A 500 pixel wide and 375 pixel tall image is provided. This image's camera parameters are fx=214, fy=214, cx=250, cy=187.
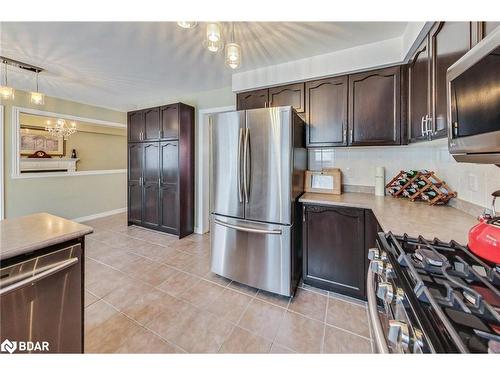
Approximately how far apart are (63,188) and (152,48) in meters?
3.61

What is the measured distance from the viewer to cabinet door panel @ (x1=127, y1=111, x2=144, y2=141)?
12.7 ft

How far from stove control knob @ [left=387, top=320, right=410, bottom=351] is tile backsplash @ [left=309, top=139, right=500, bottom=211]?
4.43 ft

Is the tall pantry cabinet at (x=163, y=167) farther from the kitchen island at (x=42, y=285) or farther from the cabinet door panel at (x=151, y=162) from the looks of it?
the kitchen island at (x=42, y=285)

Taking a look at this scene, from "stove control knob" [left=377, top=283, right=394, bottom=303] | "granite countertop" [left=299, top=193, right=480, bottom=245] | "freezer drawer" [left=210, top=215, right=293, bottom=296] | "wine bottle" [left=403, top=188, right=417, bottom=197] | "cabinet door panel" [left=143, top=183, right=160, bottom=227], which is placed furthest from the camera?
"cabinet door panel" [left=143, top=183, right=160, bottom=227]

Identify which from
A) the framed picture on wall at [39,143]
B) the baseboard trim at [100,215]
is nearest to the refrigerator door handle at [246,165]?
the baseboard trim at [100,215]

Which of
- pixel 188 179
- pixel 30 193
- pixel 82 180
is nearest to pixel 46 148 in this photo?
pixel 82 180

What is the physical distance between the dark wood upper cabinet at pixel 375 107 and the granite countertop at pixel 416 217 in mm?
624

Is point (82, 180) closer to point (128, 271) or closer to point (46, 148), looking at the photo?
point (46, 148)

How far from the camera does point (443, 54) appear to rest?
1.32 m

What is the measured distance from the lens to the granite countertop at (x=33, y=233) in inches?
36.0

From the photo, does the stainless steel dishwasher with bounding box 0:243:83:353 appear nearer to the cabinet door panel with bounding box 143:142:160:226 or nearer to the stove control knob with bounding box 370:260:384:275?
the stove control knob with bounding box 370:260:384:275

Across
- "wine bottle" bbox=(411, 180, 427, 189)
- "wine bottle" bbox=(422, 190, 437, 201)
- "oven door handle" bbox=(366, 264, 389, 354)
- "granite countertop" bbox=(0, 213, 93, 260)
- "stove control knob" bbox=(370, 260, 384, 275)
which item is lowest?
"oven door handle" bbox=(366, 264, 389, 354)

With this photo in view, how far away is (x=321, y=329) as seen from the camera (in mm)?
1628

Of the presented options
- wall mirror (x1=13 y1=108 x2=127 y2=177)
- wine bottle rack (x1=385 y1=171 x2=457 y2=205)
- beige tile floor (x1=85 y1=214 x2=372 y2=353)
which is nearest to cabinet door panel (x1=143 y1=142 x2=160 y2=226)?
beige tile floor (x1=85 y1=214 x2=372 y2=353)
